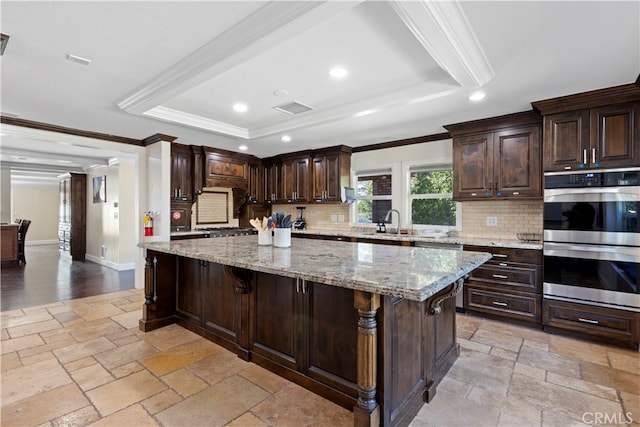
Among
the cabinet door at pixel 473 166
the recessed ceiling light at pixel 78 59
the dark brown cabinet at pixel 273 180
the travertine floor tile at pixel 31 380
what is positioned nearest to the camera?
the travertine floor tile at pixel 31 380

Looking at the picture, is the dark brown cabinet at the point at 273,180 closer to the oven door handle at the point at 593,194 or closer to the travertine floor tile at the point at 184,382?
the travertine floor tile at the point at 184,382

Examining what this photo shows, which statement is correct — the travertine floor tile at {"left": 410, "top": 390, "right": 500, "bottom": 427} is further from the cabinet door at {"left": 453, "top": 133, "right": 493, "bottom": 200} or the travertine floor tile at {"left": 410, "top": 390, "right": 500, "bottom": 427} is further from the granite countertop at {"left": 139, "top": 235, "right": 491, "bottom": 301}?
the cabinet door at {"left": 453, "top": 133, "right": 493, "bottom": 200}

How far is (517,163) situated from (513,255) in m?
1.08

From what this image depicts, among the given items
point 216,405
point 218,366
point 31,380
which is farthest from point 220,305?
point 31,380

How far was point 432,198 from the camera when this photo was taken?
4855 mm

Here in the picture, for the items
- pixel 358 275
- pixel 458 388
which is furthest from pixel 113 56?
pixel 458 388

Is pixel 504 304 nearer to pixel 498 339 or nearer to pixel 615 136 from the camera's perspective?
pixel 498 339

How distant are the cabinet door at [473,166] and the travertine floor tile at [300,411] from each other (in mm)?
3096

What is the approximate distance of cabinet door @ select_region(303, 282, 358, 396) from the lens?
6.44 ft

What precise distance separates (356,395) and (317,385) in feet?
1.01

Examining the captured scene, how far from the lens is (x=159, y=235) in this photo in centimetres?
490

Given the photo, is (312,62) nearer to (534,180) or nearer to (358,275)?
(358,275)

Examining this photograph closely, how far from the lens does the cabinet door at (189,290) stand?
3162 mm

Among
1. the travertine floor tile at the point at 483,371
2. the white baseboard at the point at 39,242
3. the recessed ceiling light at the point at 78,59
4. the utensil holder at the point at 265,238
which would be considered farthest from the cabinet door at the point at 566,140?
the white baseboard at the point at 39,242
